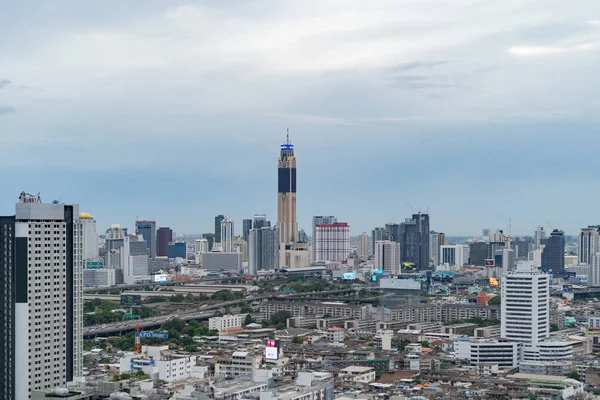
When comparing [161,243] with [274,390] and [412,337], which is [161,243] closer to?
[412,337]

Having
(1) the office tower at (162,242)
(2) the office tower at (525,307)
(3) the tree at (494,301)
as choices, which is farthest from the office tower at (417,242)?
(2) the office tower at (525,307)

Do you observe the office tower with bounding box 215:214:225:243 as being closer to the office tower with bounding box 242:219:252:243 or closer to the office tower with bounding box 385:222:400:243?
the office tower with bounding box 242:219:252:243

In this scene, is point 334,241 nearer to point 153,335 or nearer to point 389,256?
point 389,256

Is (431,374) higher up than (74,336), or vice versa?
(74,336)

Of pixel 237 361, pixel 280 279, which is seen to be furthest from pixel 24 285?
pixel 280 279

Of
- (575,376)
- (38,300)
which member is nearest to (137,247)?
(575,376)

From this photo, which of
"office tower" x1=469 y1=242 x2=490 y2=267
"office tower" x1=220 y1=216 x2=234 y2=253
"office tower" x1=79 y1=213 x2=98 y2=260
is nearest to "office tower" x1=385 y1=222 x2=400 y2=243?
"office tower" x1=469 y1=242 x2=490 y2=267
